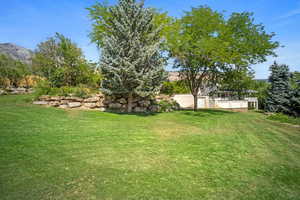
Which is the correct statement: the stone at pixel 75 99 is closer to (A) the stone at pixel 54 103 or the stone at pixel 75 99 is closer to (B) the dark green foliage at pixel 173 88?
(A) the stone at pixel 54 103

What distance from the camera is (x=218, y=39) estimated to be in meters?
11.0

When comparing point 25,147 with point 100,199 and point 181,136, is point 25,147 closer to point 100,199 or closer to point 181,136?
point 100,199

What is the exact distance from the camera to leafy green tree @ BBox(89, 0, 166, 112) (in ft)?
29.3

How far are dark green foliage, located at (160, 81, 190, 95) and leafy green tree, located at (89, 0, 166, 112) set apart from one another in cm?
437

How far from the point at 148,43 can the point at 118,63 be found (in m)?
2.40

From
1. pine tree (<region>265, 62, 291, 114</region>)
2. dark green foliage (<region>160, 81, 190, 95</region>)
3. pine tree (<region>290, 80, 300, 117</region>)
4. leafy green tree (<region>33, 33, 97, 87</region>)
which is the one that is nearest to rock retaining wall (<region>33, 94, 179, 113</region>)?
leafy green tree (<region>33, 33, 97, 87</region>)

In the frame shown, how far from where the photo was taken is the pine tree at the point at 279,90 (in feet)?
48.5

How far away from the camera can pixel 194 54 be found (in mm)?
11930

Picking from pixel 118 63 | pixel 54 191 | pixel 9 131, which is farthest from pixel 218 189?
pixel 118 63

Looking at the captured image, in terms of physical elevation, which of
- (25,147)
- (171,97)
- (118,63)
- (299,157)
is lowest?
(299,157)

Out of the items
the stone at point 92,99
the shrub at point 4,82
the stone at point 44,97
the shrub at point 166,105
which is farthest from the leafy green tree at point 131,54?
the shrub at point 4,82

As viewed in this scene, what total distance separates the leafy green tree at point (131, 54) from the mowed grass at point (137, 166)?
4380 mm

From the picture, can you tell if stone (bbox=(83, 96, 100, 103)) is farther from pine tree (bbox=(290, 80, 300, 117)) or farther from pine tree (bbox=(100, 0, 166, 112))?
pine tree (bbox=(290, 80, 300, 117))

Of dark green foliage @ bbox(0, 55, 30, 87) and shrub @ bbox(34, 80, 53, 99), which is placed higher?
dark green foliage @ bbox(0, 55, 30, 87)
